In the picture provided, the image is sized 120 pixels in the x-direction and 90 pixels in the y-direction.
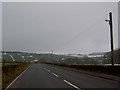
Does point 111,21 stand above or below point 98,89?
above

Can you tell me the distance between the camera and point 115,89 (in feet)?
46.9

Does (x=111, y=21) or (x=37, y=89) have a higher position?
(x=111, y=21)

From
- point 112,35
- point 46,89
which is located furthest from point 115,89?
point 112,35

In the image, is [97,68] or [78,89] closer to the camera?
[78,89]

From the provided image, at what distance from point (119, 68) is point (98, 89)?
13675 mm

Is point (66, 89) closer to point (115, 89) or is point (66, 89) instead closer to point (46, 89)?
point (46, 89)

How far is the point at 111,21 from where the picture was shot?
35.7 meters

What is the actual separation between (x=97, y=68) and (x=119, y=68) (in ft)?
36.1

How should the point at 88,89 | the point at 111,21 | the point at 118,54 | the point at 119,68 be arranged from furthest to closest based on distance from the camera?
the point at 118,54, the point at 111,21, the point at 119,68, the point at 88,89

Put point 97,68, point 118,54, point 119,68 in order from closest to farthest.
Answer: point 119,68
point 97,68
point 118,54

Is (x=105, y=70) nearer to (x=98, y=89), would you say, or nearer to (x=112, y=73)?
(x=112, y=73)

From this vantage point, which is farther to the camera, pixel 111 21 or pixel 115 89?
pixel 111 21

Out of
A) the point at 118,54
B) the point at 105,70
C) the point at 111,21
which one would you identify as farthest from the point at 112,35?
the point at 118,54

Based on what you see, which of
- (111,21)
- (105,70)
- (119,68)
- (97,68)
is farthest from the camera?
(97,68)
